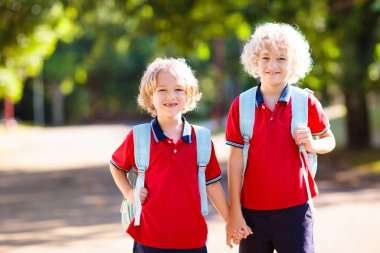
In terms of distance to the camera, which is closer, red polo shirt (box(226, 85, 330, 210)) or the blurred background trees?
red polo shirt (box(226, 85, 330, 210))

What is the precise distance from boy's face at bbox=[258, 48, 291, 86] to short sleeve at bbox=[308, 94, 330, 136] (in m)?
0.19

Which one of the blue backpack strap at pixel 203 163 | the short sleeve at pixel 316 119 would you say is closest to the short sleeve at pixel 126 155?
the blue backpack strap at pixel 203 163

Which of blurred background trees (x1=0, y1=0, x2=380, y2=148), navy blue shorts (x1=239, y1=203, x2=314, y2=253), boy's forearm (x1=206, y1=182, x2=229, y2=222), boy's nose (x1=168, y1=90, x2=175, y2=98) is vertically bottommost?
navy blue shorts (x1=239, y1=203, x2=314, y2=253)

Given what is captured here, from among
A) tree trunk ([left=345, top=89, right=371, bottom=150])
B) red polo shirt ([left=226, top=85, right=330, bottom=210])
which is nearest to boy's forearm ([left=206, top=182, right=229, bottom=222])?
red polo shirt ([left=226, top=85, right=330, bottom=210])

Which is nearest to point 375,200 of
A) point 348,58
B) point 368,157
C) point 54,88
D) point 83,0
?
point 348,58

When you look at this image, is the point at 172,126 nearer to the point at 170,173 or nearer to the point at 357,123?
the point at 170,173

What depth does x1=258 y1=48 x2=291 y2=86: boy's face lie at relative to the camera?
11.0 feet

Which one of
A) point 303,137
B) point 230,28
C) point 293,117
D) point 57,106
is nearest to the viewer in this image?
point 303,137

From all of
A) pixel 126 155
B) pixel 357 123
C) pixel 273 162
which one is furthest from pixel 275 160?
pixel 357 123

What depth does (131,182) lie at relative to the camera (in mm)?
3416

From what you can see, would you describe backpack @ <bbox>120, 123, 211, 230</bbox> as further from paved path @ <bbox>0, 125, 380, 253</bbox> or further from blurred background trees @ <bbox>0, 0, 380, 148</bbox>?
blurred background trees @ <bbox>0, 0, 380, 148</bbox>

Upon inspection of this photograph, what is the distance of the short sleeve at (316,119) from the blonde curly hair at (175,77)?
57 cm

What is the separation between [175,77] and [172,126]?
244mm

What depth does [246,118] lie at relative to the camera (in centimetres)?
336
